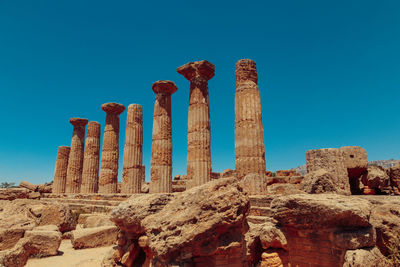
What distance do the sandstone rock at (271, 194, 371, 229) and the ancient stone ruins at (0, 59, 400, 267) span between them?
16 millimetres

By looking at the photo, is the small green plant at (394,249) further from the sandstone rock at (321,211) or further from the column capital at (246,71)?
the column capital at (246,71)

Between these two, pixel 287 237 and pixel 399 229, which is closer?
pixel 399 229

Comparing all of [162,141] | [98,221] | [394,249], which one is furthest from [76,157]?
[394,249]

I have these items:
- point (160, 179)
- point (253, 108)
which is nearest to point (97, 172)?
point (160, 179)

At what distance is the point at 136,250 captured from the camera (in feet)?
16.1

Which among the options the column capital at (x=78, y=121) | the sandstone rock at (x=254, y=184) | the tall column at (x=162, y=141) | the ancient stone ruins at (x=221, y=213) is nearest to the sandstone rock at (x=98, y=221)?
the ancient stone ruins at (x=221, y=213)

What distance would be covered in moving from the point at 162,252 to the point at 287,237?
218cm

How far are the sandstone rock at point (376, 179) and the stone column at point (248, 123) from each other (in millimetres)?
3988

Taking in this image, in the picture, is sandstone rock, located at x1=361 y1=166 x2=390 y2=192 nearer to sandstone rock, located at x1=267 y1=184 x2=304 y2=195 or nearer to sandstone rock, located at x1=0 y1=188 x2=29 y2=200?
sandstone rock, located at x1=267 y1=184 x2=304 y2=195

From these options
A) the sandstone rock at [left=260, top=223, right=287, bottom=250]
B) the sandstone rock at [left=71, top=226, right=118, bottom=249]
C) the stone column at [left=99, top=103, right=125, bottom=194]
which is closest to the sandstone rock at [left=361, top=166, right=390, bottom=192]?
the sandstone rock at [left=260, top=223, right=287, bottom=250]

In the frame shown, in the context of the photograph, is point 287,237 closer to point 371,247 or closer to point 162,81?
point 371,247

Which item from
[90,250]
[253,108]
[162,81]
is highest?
[162,81]

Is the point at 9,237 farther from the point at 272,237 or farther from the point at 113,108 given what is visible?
the point at 113,108

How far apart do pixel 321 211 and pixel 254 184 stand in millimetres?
5892
